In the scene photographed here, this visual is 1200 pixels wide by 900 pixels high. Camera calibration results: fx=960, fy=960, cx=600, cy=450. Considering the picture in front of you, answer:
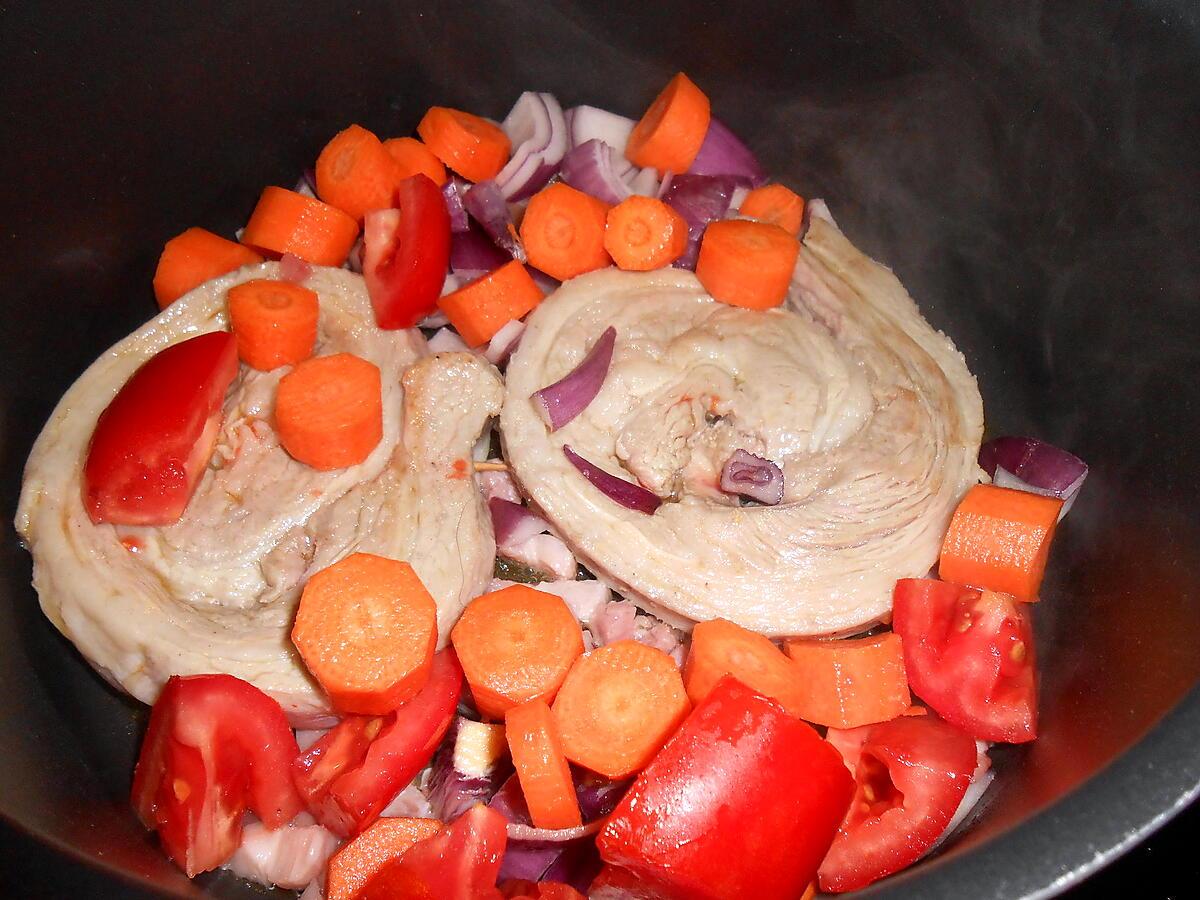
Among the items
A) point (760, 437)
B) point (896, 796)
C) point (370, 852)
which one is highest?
point (760, 437)

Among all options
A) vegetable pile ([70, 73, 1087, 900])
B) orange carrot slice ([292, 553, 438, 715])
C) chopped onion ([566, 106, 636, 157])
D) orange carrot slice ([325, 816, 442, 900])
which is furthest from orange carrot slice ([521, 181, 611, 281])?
orange carrot slice ([325, 816, 442, 900])

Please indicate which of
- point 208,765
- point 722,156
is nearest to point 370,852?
point 208,765

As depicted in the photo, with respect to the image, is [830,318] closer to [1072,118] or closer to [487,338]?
[1072,118]

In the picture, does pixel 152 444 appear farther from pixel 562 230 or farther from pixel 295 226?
pixel 562 230

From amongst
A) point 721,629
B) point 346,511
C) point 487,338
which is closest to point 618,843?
point 721,629

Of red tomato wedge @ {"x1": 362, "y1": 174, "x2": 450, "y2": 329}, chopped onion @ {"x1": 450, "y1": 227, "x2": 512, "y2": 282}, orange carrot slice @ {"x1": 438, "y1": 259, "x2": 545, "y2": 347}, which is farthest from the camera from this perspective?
chopped onion @ {"x1": 450, "y1": 227, "x2": 512, "y2": 282}

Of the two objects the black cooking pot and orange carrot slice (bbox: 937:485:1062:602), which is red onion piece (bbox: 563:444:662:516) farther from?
the black cooking pot
